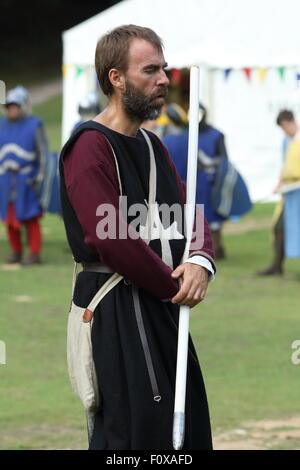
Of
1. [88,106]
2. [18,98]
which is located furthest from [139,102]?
[88,106]

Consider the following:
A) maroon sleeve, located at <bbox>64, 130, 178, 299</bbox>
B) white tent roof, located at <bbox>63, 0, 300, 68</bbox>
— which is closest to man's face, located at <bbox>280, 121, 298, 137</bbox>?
white tent roof, located at <bbox>63, 0, 300, 68</bbox>

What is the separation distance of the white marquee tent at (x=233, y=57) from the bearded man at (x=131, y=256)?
1168 centimetres

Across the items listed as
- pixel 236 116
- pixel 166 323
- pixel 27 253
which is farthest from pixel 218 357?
pixel 236 116

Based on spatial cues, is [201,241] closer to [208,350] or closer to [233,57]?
[208,350]

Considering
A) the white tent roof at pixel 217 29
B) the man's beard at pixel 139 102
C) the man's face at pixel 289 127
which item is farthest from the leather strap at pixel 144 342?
the white tent roof at pixel 217 29

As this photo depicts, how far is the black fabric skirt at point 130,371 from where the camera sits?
4129 mm

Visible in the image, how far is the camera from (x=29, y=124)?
13445 mm

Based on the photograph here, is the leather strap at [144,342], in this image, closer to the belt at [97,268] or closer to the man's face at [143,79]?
the belt at [97,268]

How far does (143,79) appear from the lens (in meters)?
4.16

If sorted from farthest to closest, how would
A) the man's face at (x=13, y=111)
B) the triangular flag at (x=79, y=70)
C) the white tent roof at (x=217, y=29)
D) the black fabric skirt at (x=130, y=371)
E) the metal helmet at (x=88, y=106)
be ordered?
the triangular flag at (x=79, y=70) → the white tent roof at (x=217, y=29) → the metal helmet at (x=88, y=106) → the man's face at (x=13, y=111) → the black fabric skirt at (x=130, y=371)

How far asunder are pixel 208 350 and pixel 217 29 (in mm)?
9287

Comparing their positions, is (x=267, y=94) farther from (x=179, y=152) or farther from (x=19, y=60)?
(x=19, y=60)

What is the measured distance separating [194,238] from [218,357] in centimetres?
449

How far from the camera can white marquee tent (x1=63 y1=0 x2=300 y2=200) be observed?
56.2ft
